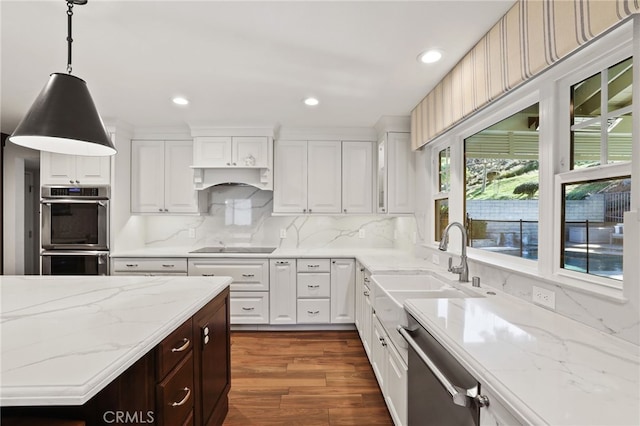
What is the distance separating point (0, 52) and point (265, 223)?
2.68m

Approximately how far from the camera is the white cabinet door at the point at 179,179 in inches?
143

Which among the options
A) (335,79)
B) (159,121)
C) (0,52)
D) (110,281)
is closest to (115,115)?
(159,121)

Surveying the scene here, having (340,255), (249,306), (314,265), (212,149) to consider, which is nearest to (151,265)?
(249,306)

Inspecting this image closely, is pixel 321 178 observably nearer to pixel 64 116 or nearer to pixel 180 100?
pixel 180 100

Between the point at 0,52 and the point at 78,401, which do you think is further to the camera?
the point at 0,52

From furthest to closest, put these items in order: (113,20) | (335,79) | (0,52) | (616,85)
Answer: (335,79) → (0,52) → (113,20) → (616,85)

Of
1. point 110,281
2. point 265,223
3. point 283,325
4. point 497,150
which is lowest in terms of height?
point 283,325

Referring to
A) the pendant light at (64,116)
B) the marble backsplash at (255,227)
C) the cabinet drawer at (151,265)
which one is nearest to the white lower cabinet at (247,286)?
the cabinet drawer at (151,265)

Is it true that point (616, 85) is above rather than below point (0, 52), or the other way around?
below

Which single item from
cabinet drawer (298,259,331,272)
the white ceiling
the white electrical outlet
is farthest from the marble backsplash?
the white electrical outlet

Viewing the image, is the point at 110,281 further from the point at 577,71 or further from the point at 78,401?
the point at 577,71

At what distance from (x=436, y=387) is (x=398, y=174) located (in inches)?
95.9

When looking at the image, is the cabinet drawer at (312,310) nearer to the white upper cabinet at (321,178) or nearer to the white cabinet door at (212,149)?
the white upper cabinet at (321,178)

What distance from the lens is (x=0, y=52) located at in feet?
6.28
